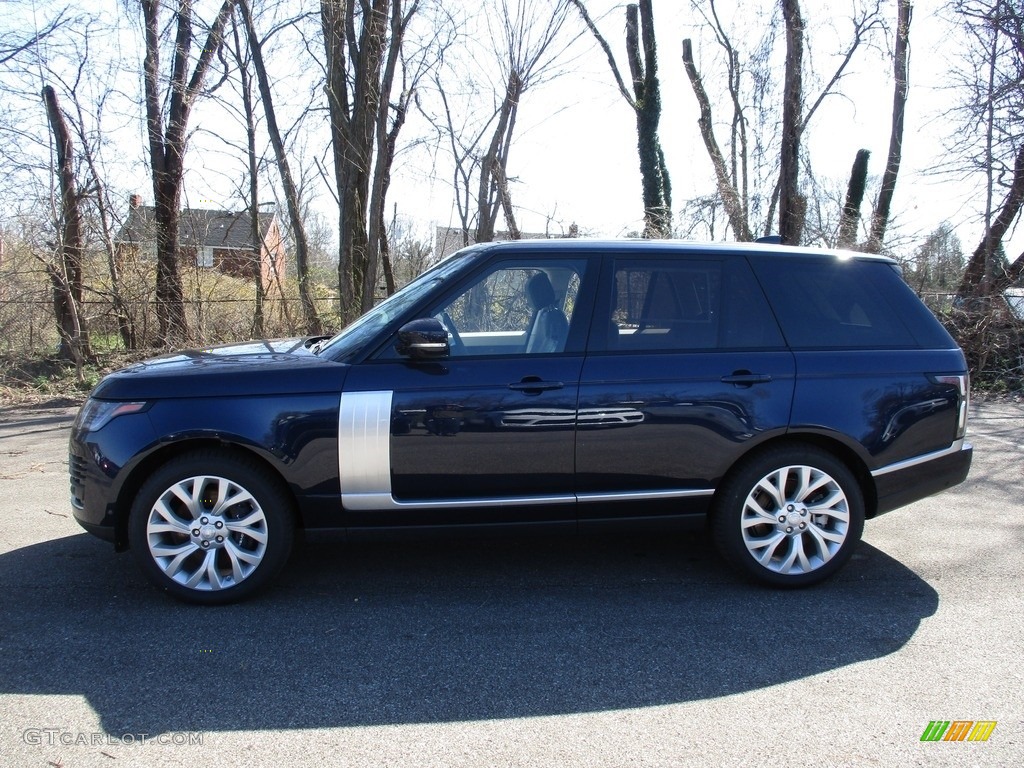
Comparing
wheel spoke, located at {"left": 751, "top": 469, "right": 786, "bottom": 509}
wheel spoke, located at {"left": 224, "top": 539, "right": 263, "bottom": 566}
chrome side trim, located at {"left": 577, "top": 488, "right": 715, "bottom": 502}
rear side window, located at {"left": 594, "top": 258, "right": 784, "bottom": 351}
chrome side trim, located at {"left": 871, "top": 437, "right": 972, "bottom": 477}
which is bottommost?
wheel spoke, located at {"left": 224, "top": 539, "right": 263, "bottom": 566}

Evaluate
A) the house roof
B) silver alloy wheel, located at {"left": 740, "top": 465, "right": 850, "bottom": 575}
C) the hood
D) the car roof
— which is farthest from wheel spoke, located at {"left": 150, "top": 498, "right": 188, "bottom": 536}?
the house roof

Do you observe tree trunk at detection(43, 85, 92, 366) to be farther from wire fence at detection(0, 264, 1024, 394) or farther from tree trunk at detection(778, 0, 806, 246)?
tree trunk at detection(778, 0, 806, 246)

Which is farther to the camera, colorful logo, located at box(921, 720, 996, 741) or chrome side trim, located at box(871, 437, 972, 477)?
chrome side trim, located at box(871, 437, 972, 477)

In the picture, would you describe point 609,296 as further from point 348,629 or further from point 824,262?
point 348,629

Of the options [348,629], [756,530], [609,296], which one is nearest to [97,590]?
[348,629]

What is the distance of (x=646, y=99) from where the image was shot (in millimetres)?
20641

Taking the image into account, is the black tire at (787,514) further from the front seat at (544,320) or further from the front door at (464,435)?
the front seat at (544,320)

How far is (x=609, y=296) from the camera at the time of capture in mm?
4047

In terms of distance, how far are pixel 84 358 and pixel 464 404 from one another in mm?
10450

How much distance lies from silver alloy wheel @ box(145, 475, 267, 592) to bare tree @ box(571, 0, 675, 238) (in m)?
17.9

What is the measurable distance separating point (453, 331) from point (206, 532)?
1600mm

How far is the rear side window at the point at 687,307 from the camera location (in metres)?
4.03

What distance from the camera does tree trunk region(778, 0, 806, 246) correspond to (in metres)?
14.9

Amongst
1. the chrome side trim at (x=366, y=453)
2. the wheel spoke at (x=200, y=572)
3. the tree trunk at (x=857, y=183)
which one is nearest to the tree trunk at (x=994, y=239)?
the tree trunk at (x=857, y=183)
